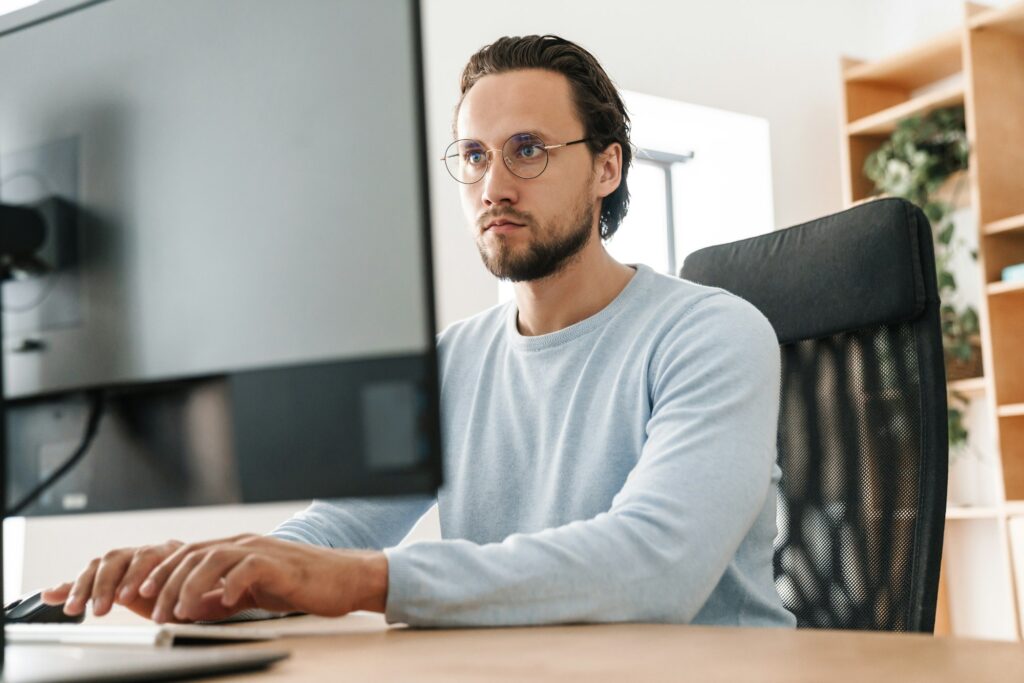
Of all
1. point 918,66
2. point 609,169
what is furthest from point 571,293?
point 918,66

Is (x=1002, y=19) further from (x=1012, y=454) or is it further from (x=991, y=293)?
(x=1012, y=454)

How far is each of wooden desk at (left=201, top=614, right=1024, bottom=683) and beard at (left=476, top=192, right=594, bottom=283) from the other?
79 centimetres

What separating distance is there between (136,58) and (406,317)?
231 mm

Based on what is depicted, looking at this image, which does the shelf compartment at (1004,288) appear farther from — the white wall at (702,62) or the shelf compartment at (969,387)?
the white wall at (702,62)

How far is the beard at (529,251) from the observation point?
4.90 ft

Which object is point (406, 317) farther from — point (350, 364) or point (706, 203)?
point (706, 203)

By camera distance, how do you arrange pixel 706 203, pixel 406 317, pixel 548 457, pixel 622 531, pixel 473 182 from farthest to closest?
pixel 706 203, pixel 473 182, pixel 548 457, pixel 622 531, pixel 406 317

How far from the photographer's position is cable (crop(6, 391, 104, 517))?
0.59m

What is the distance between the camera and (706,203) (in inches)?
156

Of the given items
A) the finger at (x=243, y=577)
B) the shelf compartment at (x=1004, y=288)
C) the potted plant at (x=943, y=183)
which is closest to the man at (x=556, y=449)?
the finger at (x=243, y=577)

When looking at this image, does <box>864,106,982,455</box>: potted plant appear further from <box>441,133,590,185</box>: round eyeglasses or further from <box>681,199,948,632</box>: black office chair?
<box>441,133,590,185</box>: round eyeglasses

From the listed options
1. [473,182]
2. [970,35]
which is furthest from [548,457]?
[970,35]

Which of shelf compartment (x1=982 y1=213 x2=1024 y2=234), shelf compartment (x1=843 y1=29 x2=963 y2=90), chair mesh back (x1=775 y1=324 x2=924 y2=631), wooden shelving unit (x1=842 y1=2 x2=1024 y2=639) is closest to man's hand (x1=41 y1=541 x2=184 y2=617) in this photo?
chair mesh back (x1=775 y1=324 x2=924 y2=631)

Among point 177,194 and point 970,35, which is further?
point 970,35
